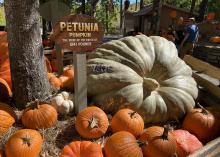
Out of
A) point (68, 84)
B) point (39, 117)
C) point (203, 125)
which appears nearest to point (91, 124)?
point (39, 117)

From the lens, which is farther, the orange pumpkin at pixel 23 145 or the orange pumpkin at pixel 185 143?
the orange pumpkin at pixel 185 143

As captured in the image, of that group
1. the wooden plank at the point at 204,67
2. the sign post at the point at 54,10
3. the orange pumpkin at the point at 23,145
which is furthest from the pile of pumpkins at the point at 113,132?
the sign post at the point at 54,10

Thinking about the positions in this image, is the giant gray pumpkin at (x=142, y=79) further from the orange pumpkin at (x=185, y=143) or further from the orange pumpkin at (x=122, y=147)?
the orange pumpkin at (x=122, y=147)

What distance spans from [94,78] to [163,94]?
0.91 meters

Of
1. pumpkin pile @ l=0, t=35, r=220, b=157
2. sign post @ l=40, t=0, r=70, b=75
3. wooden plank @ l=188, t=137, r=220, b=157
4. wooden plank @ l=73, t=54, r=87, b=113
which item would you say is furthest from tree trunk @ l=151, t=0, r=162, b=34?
wooden plank @ l=188, t=137, r=220, b=157

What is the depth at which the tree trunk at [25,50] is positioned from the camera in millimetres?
3887

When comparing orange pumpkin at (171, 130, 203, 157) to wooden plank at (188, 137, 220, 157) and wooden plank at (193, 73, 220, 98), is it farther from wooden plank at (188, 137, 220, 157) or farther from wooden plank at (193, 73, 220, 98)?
wooden plank at (193, 73, 220, 98)

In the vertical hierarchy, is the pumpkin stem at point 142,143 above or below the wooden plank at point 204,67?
below

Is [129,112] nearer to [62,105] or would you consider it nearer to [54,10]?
[62,105]

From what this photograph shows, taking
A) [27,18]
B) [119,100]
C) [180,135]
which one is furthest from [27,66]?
[180,135]

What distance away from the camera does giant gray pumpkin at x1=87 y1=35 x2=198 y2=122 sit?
13.4 ft

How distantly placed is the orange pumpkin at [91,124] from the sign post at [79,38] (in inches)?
17.8

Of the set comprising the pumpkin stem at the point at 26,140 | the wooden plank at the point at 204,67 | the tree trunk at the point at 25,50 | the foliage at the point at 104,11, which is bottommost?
the foliage at the point at 104,11

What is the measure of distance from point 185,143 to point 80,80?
54.8 inches
